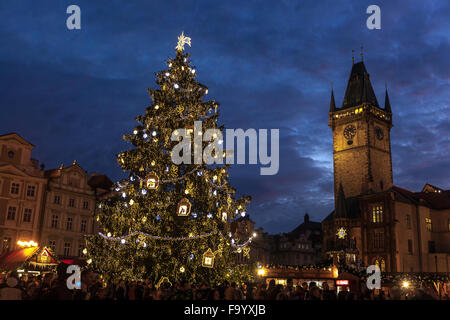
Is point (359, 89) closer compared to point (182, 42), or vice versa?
point (182, 42)

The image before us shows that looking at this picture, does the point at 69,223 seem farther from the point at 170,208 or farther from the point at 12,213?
the point at 170,208

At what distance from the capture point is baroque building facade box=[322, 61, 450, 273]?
5503cm

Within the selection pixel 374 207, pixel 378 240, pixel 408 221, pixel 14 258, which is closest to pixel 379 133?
pixel 374 207

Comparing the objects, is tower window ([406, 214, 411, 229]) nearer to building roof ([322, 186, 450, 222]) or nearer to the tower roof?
building roof ([322, 186, 450, 222])

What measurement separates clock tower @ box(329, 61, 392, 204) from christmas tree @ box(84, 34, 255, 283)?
47.9m

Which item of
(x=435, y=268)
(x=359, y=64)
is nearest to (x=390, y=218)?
(x=435, y=268)

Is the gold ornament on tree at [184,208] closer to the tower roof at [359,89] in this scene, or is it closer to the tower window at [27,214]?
the tower window at [27,214]

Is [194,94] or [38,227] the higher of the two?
[194,94]

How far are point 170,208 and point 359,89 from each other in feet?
203

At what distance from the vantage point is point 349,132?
72.3 m

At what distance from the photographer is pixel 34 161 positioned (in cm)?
4884
